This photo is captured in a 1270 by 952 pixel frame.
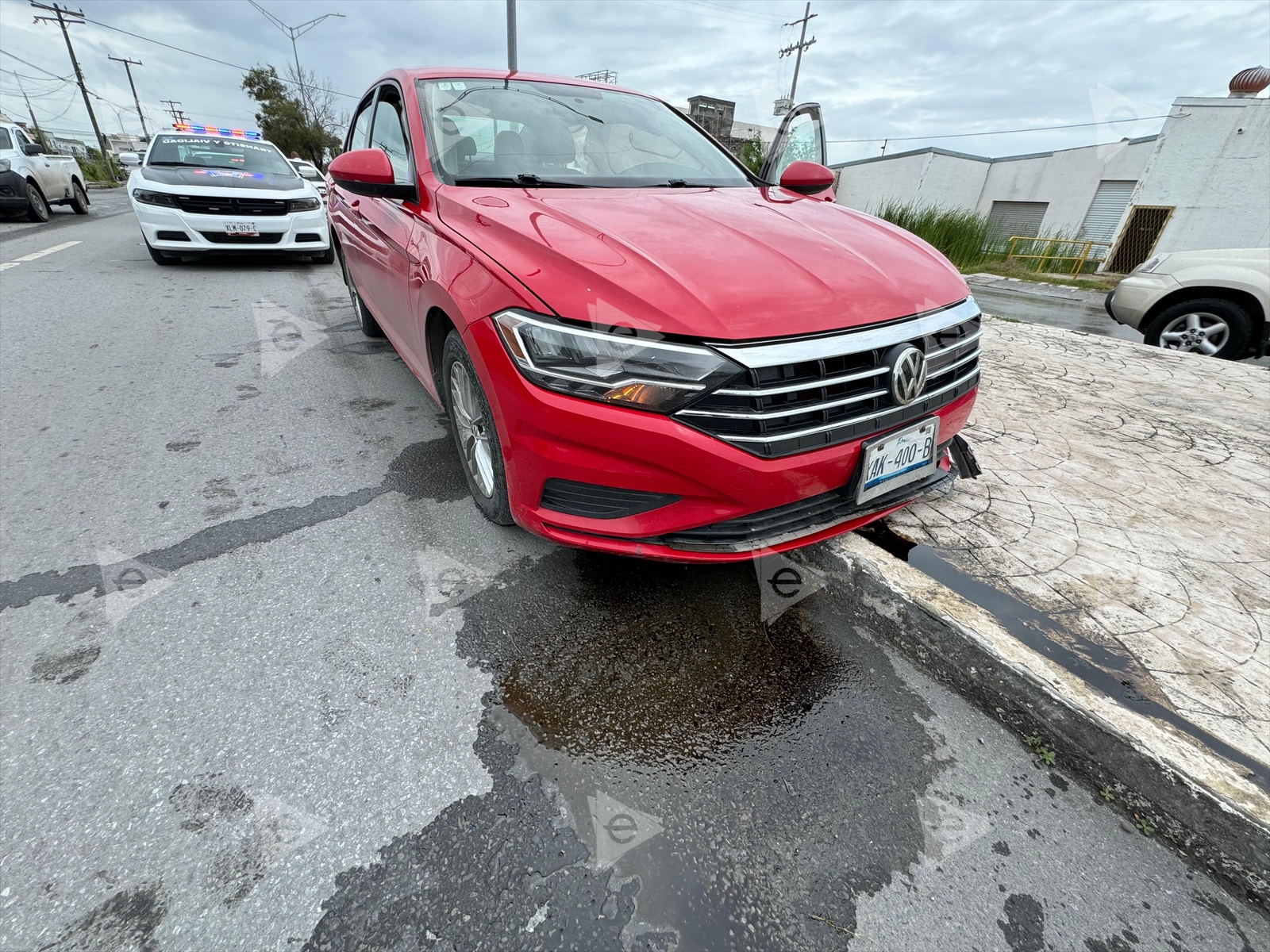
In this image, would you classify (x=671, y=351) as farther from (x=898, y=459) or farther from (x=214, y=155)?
(x=214, y=155)

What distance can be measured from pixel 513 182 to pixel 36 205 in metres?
13.7

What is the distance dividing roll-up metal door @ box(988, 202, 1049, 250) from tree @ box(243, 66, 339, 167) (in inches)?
1462

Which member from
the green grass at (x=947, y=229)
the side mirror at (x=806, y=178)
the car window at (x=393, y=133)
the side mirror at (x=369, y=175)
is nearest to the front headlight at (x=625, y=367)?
the side mirror at (x=369, y=175)

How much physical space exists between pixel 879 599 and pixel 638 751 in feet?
3.14

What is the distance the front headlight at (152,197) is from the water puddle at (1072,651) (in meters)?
7.89

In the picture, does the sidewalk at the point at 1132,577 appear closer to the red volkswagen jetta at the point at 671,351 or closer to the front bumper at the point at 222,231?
the red volkswagen jetta at the point at 671,351

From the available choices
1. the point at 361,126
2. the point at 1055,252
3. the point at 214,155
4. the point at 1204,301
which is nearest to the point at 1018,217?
the point at 1055,252

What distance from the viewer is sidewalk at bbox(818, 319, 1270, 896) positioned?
1.47 m

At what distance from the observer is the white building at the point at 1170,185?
13.4 m

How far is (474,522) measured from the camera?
243 centimetres

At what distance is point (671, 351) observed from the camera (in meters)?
1.54

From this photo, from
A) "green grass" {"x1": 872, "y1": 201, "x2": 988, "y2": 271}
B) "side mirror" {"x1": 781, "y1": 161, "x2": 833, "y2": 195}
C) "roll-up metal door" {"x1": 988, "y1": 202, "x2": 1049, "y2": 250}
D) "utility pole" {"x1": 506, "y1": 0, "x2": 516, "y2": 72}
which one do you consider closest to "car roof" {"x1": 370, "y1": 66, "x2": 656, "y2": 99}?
"side mirror" {"x1": 781, "y1": 161, "x2": 833, "y2": 195}

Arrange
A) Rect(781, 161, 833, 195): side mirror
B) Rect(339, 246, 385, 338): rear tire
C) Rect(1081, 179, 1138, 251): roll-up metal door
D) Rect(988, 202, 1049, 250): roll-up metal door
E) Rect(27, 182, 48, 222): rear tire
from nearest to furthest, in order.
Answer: Rect(781, 161, 833, 195): side mirror
Rect(339, 246, 385, 338): rear tire
Rect(27, 182, 48, 222): rear tire
Rect(1081, 179, 1138, 251): roll-up metal door
Rect(988, 202, 1049, 250): roll-up metal door

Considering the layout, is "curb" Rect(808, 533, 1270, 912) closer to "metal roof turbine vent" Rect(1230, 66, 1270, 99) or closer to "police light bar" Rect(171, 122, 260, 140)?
"police light bar" Rect(171, 122, 260, 140)
